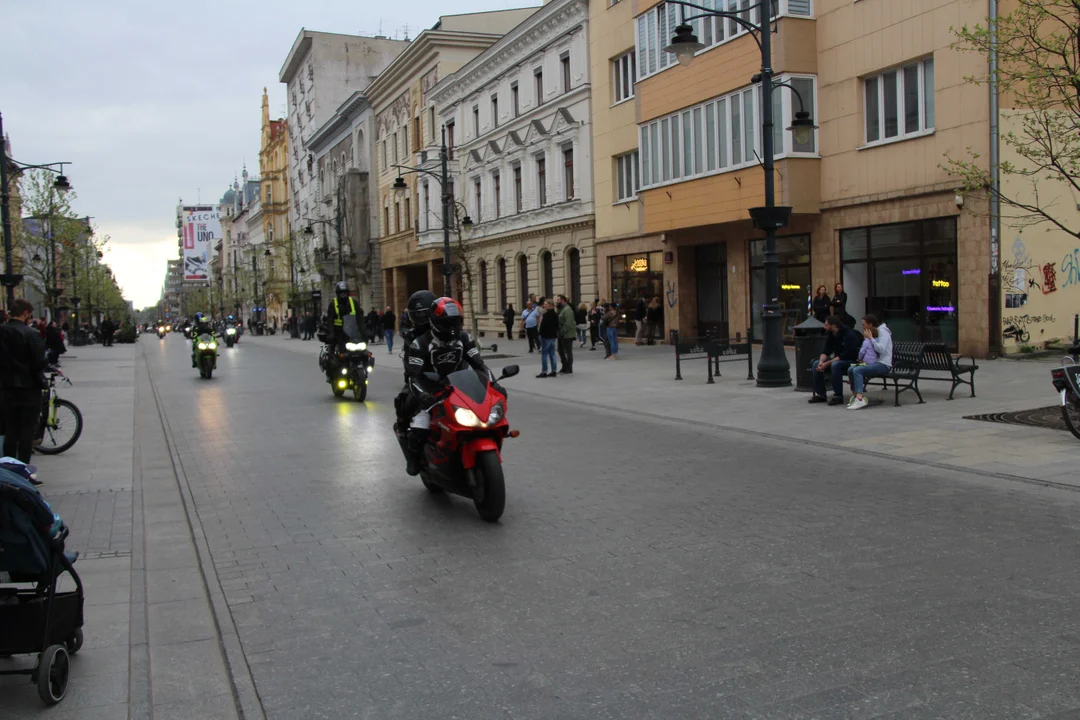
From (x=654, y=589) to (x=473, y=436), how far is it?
2169 mm

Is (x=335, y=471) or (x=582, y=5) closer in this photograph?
(x=335, y=471)

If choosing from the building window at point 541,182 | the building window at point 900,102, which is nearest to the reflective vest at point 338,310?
the building window at point 900,102

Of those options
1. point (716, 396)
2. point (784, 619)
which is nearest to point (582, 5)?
point (716, 396)

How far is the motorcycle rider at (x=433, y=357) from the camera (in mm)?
7656

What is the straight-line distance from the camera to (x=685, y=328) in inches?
1174

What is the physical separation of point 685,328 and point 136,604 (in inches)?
998

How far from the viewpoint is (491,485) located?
707cm

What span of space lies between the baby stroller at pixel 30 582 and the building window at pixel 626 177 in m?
28.4

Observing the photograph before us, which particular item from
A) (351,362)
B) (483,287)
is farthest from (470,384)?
(483,287)

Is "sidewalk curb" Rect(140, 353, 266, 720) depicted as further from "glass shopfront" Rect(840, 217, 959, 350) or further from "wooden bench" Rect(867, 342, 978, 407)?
"glass shopfront" Rect(840, 217, 959, 350)

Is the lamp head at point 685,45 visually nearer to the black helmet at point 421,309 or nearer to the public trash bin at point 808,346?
the public trash bin at point 808,346

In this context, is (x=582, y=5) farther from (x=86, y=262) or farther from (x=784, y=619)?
(x=86, y=262)

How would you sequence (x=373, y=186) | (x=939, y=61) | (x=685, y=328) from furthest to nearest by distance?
(x=373, y=186)
(x=685, y=328)
(x=939, y=61)

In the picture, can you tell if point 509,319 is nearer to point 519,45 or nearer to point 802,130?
point 519,45
